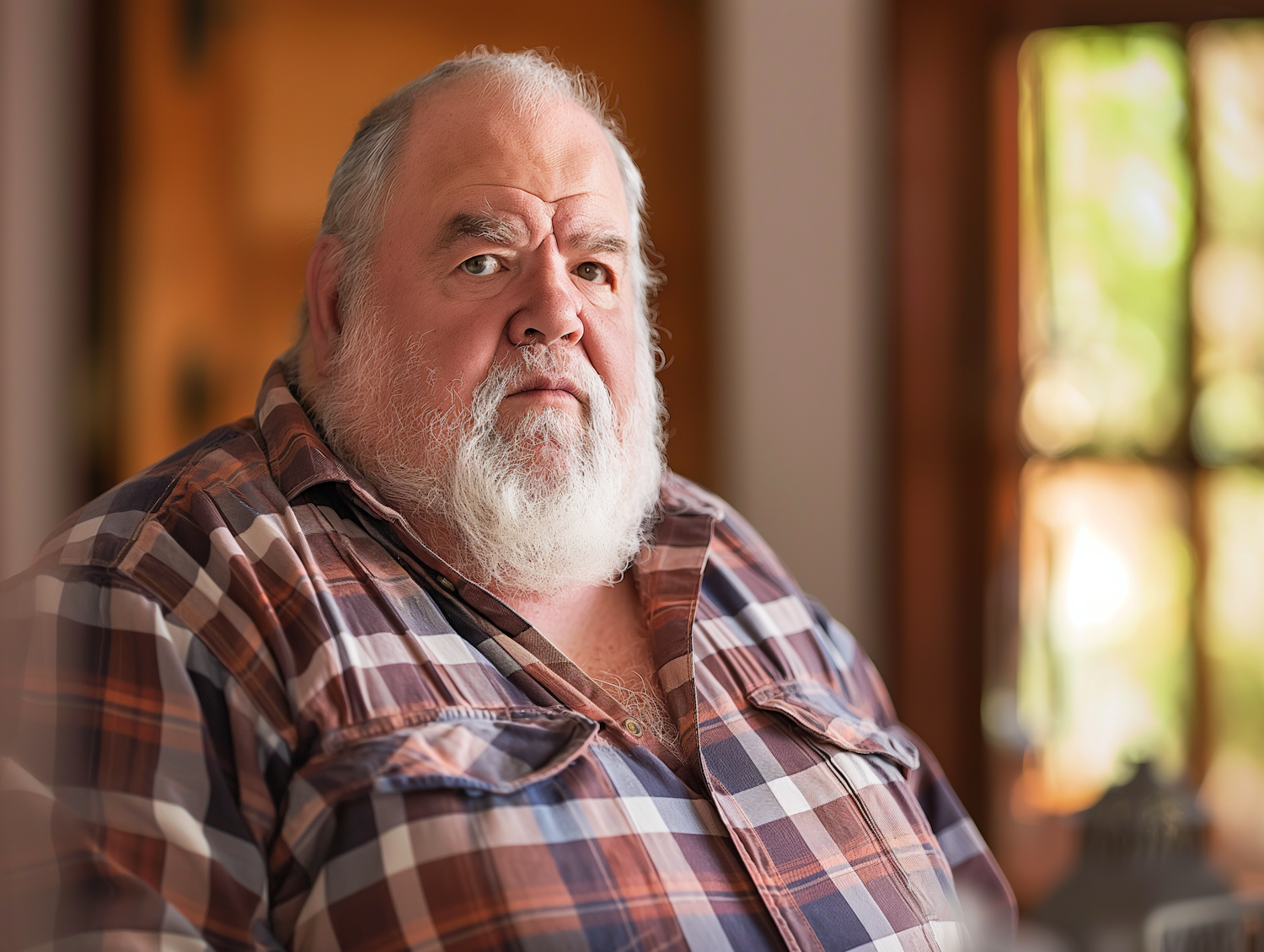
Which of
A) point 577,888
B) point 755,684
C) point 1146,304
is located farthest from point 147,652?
point 1146,304

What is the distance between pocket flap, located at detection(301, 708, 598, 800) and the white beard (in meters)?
0.23

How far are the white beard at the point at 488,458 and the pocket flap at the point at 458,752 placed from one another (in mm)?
231

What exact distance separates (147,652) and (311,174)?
188 centimetres

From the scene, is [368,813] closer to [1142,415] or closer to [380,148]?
[380,148]

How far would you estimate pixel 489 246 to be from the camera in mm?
1254

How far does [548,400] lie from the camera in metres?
1.26

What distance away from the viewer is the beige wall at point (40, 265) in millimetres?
2473

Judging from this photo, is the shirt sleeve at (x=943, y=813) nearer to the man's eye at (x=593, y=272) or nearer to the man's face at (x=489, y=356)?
the man's face at (x=489, y=356)

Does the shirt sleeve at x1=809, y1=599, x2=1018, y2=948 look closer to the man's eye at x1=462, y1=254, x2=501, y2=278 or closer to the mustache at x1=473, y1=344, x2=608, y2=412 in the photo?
the mustache at x1=473, y1=344, x2=608, y2=412

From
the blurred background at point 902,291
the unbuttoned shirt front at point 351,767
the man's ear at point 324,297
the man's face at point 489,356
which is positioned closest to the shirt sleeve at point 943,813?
the unbuttoned shirt front at point 351,767

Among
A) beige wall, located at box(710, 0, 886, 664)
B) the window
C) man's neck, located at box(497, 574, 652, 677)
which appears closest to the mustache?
man's neck, located at box(497, 574, 652, 677)

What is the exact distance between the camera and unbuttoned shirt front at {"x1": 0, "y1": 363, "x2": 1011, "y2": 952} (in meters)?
0.93

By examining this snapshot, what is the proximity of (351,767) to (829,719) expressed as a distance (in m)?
0.57

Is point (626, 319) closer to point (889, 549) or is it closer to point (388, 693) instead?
point (388, 693)
